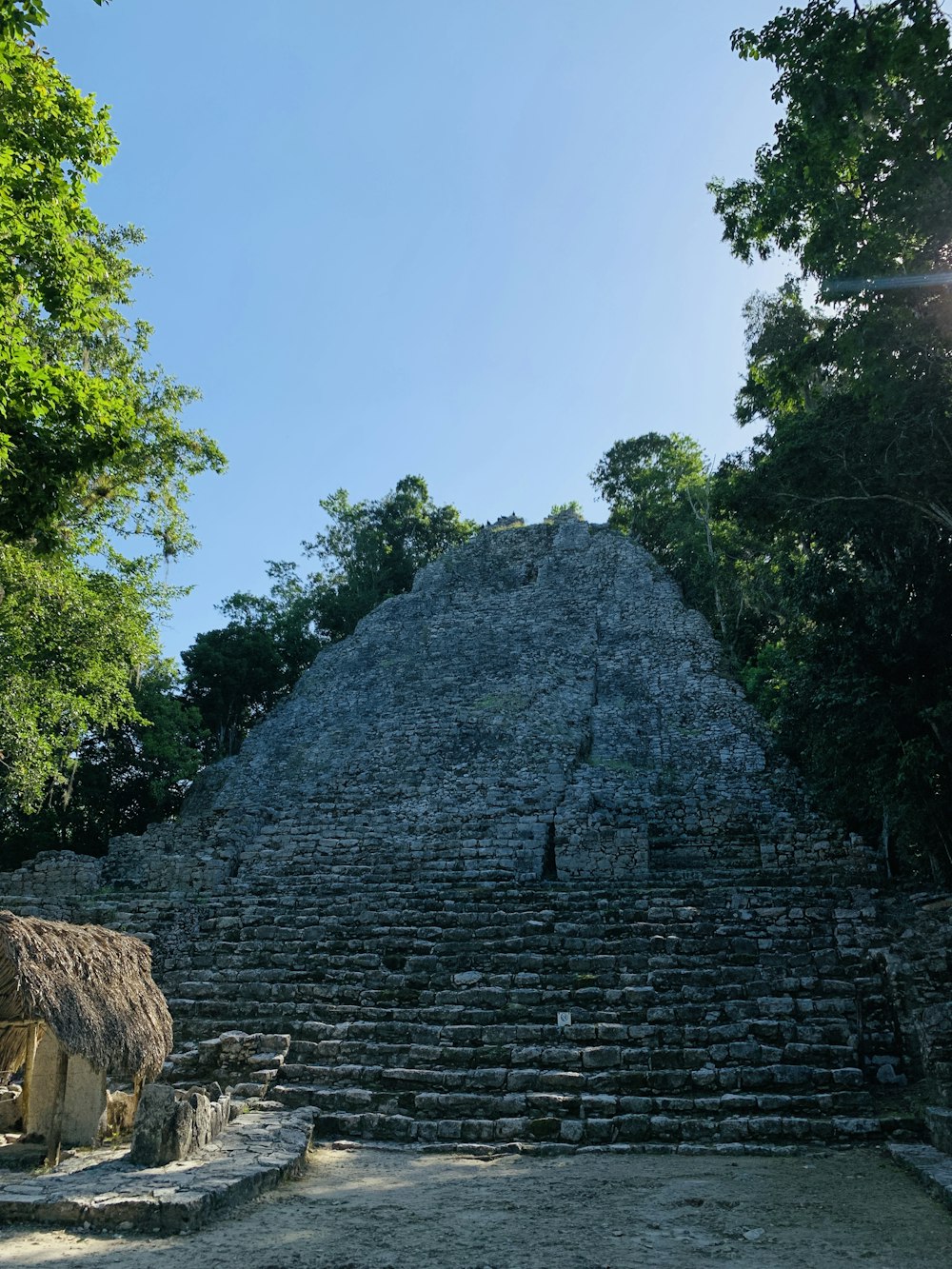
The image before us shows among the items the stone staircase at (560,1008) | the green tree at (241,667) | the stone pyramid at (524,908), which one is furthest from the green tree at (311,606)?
the stone staircase at (560,1008)

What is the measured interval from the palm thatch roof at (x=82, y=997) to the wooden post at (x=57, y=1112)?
0.90 feet

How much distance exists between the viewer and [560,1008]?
7.87m

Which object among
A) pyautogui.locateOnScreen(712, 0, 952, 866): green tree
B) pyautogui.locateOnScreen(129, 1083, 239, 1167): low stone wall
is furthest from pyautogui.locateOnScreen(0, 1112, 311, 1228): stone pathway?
pyautogui.locateOnScreen(712, 0, 952, 866): green tree

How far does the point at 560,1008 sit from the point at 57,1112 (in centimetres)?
431

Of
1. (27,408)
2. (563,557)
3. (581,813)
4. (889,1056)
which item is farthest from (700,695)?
(27,408)

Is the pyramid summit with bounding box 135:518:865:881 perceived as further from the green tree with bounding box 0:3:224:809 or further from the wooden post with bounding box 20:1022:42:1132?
the wooden post with bounding box 20:1022:42:1132

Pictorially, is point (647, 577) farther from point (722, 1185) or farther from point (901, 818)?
point (722, 1185)

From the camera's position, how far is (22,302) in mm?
10867

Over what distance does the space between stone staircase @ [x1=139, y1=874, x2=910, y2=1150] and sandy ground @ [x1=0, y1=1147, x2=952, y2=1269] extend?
68 centimetres

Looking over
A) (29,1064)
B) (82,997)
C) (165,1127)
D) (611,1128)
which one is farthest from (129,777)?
(611,1128)

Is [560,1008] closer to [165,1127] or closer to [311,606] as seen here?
[165,1127]

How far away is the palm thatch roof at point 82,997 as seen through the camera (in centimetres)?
545

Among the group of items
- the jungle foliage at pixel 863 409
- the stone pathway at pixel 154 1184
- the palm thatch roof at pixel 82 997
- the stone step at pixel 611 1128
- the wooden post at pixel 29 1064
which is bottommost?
the stone step at pixel 611 1128

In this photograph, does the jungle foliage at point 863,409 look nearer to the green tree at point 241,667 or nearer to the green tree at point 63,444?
the green tree at point 63,444
